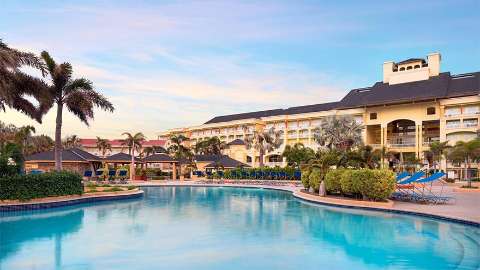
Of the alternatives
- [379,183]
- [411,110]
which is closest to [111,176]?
[379,183]

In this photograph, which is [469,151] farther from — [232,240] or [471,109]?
[232,240]

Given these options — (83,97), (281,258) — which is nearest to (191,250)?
(281,258)

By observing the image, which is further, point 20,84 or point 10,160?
point 20,84

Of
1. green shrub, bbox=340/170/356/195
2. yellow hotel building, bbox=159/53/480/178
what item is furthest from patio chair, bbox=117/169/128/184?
yellow hotel building, bbox=159/53/480/178

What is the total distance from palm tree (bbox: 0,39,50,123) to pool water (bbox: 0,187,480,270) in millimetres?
5494

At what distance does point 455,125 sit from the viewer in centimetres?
4469

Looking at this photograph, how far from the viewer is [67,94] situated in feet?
72.6

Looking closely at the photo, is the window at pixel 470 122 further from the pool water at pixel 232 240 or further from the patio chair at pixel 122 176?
the patio chair at pixel 122 176

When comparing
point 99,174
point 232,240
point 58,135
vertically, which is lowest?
point 232,240

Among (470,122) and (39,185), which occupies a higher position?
(470,122)

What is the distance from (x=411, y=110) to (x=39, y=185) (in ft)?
142

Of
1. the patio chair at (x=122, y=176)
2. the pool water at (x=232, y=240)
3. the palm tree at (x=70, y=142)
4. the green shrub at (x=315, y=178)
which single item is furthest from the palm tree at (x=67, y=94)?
the palm tree at (x=70, y=142)

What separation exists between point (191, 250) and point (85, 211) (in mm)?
9350

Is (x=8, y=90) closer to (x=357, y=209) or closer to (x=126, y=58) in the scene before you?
(x=126, y=58)
